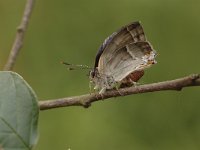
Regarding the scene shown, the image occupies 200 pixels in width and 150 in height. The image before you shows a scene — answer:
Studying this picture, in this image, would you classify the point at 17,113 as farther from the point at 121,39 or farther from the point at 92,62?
the point at 92,62

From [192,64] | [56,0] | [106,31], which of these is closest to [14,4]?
[56,0]

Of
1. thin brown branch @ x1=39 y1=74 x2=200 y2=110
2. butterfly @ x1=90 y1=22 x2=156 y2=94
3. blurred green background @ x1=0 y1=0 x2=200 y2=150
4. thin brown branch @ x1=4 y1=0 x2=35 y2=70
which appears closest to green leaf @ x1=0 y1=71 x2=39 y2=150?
thin brown branch @ x1=39 y1=74 x2=200 y2=110

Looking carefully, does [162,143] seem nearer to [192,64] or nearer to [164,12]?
[192,64]

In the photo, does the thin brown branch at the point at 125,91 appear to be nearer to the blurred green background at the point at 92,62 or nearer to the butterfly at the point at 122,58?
the butterfly at the point at 122,58

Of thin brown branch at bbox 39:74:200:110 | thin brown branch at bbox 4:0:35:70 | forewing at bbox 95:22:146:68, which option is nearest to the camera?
thin brown branch at bbox 39:74:200:110

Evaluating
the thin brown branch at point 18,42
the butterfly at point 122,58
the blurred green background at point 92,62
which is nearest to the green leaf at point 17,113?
the butterfly at point 122,58

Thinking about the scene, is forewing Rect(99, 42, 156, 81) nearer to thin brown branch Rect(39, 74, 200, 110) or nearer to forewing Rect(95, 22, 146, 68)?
forewing Rect(95, 22, 146, 68)
